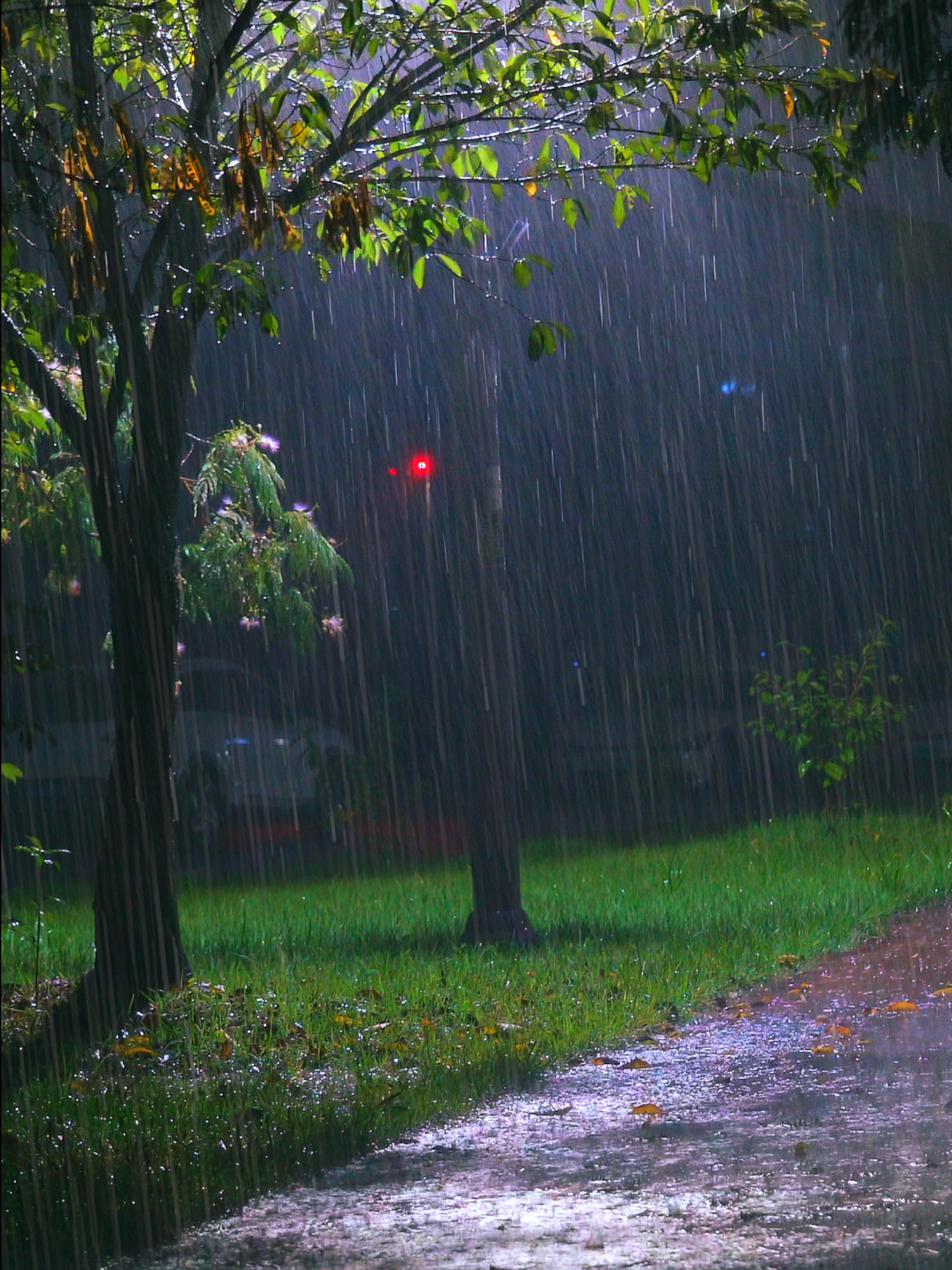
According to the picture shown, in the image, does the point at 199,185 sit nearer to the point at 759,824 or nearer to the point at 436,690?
the point at 759,824

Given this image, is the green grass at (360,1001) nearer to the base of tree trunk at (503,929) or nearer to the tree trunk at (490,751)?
the base of tree trunk at (503,929)

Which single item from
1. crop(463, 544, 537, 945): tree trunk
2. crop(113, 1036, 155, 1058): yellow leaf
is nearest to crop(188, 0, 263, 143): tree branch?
crop(463, 544, 537, 945): tree trunk

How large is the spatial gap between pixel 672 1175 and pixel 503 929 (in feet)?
14.0

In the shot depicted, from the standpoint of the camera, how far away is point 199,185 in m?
5.50

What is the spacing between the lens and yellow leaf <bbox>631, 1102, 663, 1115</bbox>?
17.4 feet

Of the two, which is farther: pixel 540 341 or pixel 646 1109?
pixel 540 341

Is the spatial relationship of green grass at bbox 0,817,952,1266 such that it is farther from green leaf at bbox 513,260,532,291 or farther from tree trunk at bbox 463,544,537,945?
green leaf at bbox 513,260,532,291

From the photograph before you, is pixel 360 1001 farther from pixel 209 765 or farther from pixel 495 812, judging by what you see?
pixel 209 765

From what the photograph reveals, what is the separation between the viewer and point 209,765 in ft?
47.0

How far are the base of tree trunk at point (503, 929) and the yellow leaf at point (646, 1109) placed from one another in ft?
10.7

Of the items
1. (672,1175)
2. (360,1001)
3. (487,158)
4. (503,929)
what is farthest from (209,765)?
(672,1175)

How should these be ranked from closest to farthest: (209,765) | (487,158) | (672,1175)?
(672,1175) < (487,158) < (209,765)

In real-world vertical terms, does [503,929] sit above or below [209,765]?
below

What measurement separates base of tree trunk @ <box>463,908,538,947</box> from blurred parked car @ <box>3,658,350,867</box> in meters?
5.64
